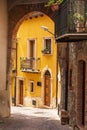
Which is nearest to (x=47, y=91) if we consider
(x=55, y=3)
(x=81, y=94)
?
(x=81, y=94)

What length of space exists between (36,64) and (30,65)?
0.76 metres

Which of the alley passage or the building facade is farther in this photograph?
the alley passage

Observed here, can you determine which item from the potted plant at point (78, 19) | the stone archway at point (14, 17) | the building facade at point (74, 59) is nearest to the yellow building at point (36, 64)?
the stone archway at point (14, 17)

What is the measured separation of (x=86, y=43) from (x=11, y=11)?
8.95 metres

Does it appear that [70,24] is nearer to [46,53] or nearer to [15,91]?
[46,53]

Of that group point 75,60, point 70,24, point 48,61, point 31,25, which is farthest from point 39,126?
point 31,25

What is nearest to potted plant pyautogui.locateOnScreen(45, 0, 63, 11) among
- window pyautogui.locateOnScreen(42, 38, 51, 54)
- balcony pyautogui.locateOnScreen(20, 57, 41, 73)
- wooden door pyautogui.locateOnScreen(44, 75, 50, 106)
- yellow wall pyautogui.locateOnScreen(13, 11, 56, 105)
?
yellow wall pyautogui.locateOnScreen(13, 11, 56, 105)

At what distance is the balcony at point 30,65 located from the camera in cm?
3142

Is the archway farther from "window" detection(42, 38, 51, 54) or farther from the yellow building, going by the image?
"window" detection(42, 38, 51, 54)

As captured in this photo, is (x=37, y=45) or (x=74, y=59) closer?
(x=74, y=59)

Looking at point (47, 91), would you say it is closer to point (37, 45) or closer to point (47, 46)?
point (47, 46)

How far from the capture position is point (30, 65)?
1266 inches

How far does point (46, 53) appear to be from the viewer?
29.8 meters

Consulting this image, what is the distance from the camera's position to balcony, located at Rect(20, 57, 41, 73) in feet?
103
